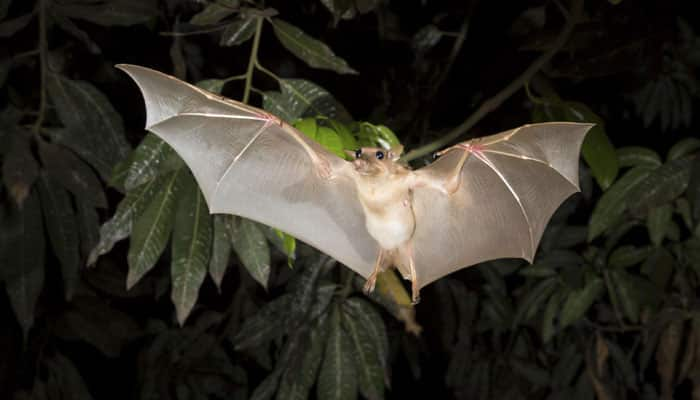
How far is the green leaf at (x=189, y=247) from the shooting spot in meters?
1.79

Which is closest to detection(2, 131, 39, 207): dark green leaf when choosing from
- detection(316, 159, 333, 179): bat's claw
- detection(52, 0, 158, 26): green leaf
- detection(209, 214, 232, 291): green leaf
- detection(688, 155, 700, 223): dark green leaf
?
detection(52, 0, 158, 26): green leaf

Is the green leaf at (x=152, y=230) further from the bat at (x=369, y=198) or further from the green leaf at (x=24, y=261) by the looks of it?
the green leaf at (x=24, y=261)

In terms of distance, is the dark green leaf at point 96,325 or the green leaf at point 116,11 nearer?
the green leaf at point 116,11

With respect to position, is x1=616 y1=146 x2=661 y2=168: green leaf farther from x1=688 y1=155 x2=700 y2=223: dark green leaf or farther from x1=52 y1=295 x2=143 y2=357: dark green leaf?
x1=52 y1=295 x2=143 y2=357: dark green leaf

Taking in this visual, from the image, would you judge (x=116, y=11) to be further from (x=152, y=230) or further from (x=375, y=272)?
(x=375, y=272)

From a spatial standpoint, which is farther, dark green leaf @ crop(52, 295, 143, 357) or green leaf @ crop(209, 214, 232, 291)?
dark green leaf @ crop(52, 295, 143, 357)

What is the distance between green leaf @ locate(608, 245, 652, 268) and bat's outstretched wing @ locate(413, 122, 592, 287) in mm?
1481

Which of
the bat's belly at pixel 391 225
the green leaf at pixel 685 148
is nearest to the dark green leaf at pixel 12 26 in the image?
the bat's belly at pixel 391 225

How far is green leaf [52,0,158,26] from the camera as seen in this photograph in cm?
203

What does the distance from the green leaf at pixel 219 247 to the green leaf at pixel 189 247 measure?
0.03 m

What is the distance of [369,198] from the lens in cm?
136

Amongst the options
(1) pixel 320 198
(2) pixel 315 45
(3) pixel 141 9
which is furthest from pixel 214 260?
(3) pixel 141 9

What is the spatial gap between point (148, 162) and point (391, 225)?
0.68m

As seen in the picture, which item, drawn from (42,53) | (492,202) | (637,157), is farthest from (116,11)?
(637,157)
